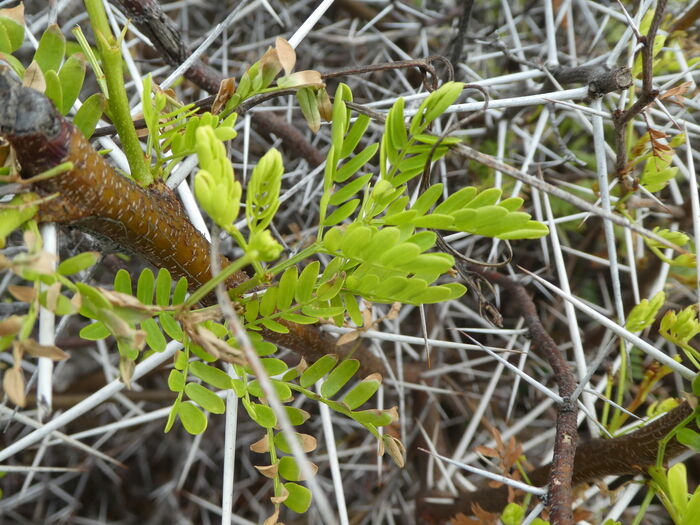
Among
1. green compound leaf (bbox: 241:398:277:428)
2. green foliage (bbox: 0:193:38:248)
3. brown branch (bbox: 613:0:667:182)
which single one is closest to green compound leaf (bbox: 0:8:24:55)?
green foliage (bbox: 0:193:38:248)

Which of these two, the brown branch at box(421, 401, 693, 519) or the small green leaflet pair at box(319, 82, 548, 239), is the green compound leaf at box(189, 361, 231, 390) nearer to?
the small green leaflet pair at box(319, 82, 548, 239)

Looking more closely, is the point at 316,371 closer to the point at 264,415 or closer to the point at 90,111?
the point at 264,415

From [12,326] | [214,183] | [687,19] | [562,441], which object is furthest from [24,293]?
[687,19]

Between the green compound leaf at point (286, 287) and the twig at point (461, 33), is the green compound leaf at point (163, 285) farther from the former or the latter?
the twig at point (461, 33)

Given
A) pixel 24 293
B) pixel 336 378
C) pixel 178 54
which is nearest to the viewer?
pixel 24 293

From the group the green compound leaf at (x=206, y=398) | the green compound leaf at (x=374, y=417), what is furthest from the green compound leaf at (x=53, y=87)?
the green compound leaf at (x=374, y=417)

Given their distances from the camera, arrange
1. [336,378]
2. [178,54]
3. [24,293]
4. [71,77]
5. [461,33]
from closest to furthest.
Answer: [24,293], [71,77], [336,378], [178,54], [461,33]
